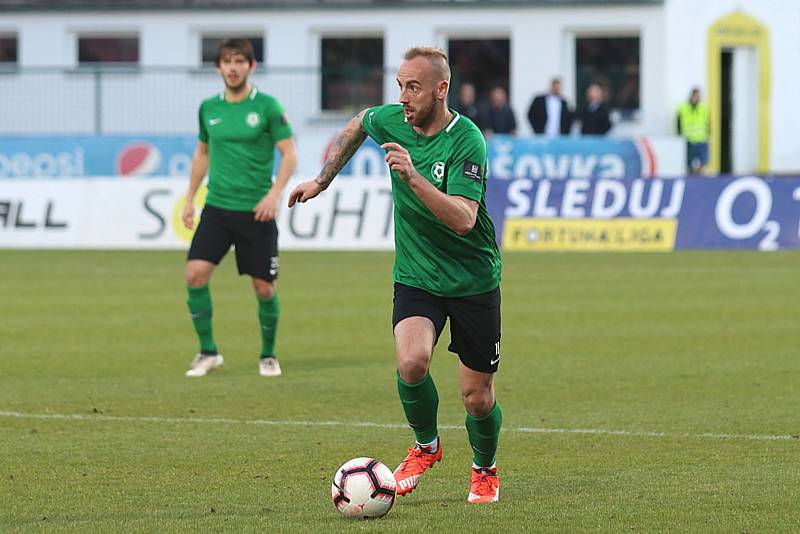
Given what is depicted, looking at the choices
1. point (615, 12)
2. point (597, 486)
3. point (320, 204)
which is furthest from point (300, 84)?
point (597, 486)

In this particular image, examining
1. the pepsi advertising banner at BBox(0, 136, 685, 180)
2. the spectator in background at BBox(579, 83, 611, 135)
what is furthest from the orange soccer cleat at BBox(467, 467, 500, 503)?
the spectator in background at BBox(579, 83, 611, 135)

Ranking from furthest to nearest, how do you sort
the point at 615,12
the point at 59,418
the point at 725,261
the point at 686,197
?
the point at 615,12, the point at 686,197, the point at 725,261, the point at 59,418

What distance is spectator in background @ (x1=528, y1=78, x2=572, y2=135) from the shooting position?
33.1m

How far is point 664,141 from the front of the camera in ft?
110

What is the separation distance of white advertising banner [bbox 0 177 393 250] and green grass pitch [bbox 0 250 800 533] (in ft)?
19.4

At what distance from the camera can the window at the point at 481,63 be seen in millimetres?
38219

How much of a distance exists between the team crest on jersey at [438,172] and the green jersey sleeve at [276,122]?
499 cm

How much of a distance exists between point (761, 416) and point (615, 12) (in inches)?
1099

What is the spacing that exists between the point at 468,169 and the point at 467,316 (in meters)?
0.68

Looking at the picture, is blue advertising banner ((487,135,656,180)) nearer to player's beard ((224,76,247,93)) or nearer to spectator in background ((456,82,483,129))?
spectator in background ((456,82,483,129))

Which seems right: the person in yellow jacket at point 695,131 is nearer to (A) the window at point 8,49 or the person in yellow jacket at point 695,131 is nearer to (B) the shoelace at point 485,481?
(A) the window at point 8,49

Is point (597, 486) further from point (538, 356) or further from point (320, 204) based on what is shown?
point (320, 204)

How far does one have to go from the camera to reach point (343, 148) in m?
7.63

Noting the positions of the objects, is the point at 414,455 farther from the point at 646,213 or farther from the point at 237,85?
the point at 646,213
